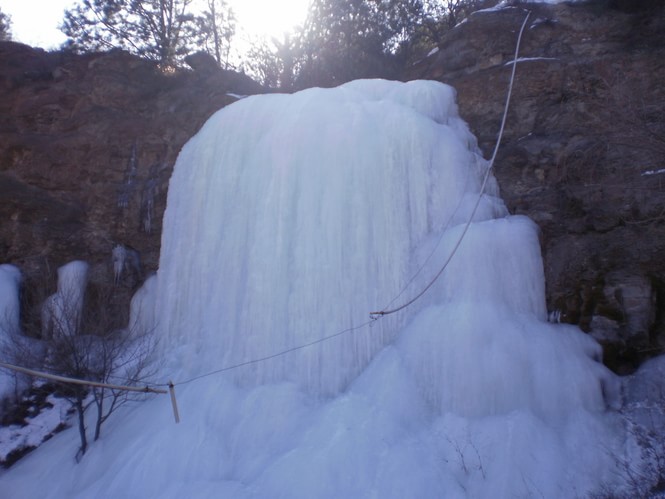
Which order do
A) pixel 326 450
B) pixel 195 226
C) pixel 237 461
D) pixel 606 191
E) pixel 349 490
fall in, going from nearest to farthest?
pixel 349 490, pixel 326 450, pixel 237 461, pixel 606 191, pixel 195 226

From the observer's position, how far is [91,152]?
1113 centimetres

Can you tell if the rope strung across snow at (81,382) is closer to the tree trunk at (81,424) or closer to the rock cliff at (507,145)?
the tree trunk at (81,424)

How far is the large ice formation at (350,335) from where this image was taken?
6.31 m

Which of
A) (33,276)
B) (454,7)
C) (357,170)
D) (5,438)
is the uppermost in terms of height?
(454,7)

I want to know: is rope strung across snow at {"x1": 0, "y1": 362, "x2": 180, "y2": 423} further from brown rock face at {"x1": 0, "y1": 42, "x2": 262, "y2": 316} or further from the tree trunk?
brown rock face at {"x1": 0, "y1": 42, "x2": 262, "y2": 316}

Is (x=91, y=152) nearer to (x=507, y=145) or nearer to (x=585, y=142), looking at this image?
(x=507, y=145)

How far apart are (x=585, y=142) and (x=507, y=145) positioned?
1.24m

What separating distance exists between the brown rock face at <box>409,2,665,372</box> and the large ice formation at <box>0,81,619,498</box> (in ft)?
1.49

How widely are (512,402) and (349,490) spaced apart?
221cm

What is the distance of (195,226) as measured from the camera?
9.30 m

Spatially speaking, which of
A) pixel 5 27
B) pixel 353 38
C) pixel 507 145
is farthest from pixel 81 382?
pixel 5 27

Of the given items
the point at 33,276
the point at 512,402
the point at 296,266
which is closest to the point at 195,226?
the point at 296,266

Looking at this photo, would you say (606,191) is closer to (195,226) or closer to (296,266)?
(296,266)

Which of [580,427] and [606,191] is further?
[606,191]
